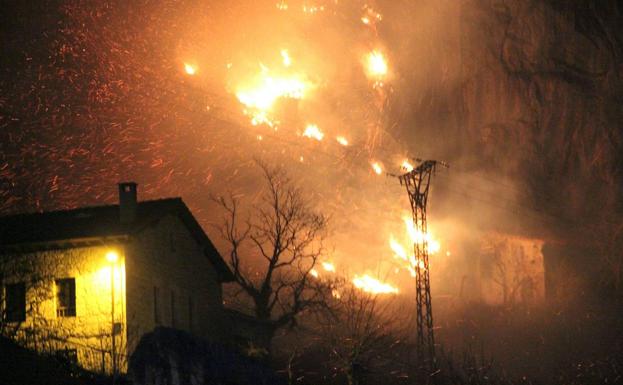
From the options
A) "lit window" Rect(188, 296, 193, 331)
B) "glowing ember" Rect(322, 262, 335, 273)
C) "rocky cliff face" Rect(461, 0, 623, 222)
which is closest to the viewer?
"lit window" Rect(188, 296, 193, 331)

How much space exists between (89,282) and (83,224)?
10.5ft

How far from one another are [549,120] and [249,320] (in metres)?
29.6

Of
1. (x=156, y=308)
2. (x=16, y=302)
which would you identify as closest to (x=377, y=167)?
(x=156, y=308)

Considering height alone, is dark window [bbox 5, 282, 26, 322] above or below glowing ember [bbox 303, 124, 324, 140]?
below

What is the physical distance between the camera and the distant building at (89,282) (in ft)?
98.5

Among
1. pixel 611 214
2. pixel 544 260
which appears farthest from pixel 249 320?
pixel 611 214

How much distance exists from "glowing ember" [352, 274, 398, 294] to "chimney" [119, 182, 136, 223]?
3405 centimetres

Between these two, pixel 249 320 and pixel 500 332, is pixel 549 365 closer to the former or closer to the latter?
pixel 500 332

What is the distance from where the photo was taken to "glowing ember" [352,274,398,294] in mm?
64925

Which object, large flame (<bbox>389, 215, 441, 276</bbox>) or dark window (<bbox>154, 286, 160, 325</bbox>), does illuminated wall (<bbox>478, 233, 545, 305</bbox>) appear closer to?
large flame (<bbox>389, 215, 441, 276</bbox>)

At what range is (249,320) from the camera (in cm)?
4153

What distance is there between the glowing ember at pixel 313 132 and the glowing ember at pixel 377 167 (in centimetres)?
577

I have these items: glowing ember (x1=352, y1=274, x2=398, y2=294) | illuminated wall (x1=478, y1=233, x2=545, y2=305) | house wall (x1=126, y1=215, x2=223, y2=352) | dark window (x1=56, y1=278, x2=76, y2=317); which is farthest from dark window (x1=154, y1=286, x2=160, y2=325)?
illuminated wall (x1=478, y1=233, x2=545, y2=305)

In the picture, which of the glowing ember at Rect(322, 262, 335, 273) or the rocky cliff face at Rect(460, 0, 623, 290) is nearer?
the rocky cliff face at Rect(460, 0, 623, 290)
